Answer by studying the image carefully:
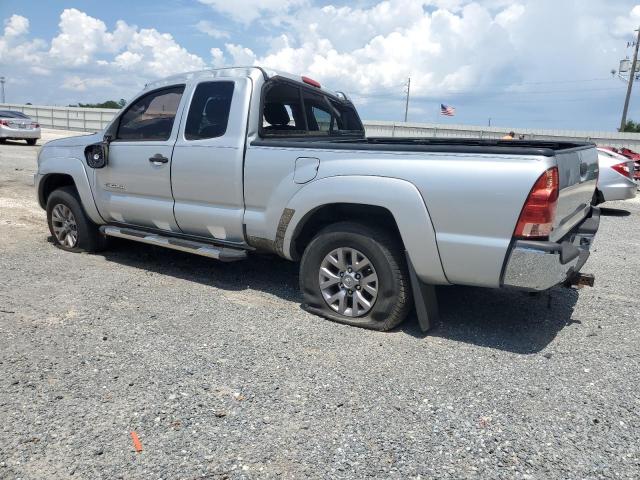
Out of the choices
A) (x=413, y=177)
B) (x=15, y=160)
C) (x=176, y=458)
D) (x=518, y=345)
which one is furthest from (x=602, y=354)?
(x=15, y=160)

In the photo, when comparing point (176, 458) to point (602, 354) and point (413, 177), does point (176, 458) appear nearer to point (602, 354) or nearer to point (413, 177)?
point (413, 177)

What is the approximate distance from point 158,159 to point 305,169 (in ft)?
5.64

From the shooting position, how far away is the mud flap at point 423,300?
3.85 metres

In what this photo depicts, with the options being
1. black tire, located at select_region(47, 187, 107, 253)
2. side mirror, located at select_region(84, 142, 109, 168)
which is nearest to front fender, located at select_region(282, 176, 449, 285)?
side mirror, located at select_region(84, 142, 109, 168)

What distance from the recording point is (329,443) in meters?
2.69

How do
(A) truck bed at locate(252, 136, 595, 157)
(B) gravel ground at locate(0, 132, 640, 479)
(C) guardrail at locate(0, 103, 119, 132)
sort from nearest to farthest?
(B) gravel ground at locate(0, 132, 640, 479), (A) truck bed at locate(252, 136, 595, 157), (C) guardrail at locate(0, 103, 119, 132)

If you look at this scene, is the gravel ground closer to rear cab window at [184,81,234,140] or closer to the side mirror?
the side mirror

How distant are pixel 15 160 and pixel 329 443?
16.5 metres

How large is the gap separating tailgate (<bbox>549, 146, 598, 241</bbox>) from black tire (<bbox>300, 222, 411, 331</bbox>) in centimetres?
107

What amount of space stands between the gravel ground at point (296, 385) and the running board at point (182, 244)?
397 millimetres

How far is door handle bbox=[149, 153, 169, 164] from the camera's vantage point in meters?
5.04

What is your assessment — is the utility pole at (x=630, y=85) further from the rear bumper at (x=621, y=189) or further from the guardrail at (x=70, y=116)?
the guardrail at (x=70, y=116)

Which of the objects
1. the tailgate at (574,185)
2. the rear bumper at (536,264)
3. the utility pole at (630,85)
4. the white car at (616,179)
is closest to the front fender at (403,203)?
the rear bumper at (536,264)

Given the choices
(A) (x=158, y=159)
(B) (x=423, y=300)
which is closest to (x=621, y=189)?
(B) (x=423, y=300)
